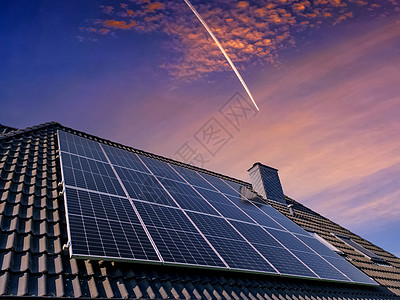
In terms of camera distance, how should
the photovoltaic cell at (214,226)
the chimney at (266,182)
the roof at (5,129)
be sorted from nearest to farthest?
the photovoltaic cell at (214,226), the roof at (5,129), the chimney at (266,182)

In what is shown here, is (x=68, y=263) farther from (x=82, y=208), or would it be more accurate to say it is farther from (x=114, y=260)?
(x=82, y=208)

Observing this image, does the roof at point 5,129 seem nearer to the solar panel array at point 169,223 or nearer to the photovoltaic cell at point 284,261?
the solar panel array at point 169,223

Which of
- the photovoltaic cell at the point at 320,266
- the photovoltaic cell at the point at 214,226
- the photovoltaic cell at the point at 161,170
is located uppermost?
the photovoltaic cell at the point at 161,170

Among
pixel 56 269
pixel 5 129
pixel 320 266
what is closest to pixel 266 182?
pixel 320 266

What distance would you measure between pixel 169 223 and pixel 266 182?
1171 centimetres

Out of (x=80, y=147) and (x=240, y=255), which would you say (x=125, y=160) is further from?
(x=240, y=255)

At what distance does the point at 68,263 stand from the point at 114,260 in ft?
2.46

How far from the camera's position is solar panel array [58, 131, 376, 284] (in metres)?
5.34

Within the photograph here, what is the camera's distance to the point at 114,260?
472 cm

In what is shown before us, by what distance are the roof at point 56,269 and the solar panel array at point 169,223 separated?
30 centimetres

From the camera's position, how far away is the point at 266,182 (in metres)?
17.3

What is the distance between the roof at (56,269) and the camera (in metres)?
4.09

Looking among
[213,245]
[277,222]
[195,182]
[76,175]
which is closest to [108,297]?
[213,245]

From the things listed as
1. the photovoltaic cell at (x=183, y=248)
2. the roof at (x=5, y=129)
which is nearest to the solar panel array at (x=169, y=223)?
the photovoltaic cell at (x=183, y=248)
